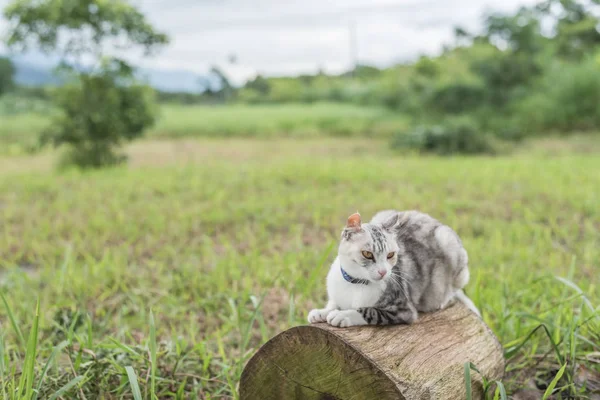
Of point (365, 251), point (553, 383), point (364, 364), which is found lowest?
point (553, 383)

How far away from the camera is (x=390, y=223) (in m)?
2.02

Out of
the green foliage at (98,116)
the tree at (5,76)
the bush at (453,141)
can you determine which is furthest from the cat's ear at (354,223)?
the tree at (5,76)

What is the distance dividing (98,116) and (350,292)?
819cm

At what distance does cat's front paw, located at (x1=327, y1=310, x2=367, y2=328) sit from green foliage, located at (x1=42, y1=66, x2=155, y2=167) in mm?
8164

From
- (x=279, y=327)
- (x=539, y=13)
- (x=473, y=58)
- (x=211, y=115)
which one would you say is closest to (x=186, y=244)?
(x=279, y=327)

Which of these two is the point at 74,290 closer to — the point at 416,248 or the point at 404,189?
the point at 416,248

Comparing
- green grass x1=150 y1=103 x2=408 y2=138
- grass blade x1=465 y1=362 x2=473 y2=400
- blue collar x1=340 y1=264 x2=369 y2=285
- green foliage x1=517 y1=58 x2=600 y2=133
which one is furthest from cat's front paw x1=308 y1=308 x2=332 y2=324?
green grass x1=150 y1=103 x2=408 y2=138

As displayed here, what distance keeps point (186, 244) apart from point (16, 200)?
10.2ft

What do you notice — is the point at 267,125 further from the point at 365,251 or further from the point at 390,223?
the point at 365,251

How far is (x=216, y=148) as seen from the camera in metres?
12.6

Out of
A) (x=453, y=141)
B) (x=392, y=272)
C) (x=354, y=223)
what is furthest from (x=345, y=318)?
(x=453, y=141)

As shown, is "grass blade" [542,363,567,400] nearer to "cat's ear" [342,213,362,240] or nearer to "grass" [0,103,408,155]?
"cat's ear" [342,213,362,240]

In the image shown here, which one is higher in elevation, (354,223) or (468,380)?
(354,223)

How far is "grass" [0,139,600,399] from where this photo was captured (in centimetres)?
254
